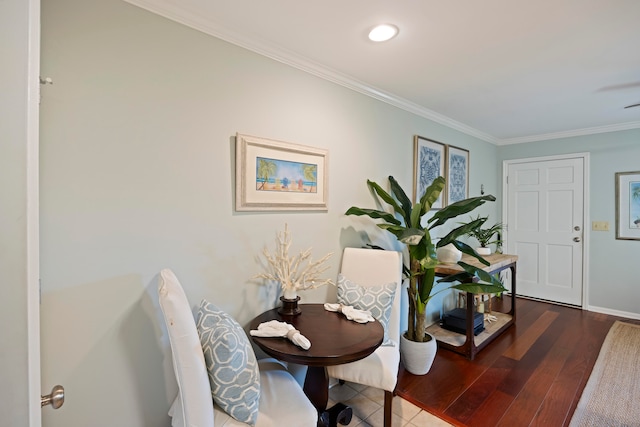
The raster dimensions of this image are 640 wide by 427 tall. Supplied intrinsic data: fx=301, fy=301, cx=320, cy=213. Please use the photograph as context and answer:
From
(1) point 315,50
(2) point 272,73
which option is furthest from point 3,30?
(1) point 315,50

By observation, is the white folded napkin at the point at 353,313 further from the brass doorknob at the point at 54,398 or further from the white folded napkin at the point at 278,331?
the brass doorknob at the point at 54,398

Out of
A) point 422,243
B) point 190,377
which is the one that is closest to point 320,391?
point 190,377

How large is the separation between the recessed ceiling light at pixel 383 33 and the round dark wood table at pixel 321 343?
5.55 ft

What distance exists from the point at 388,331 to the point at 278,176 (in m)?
1.30

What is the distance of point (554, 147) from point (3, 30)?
530 centimetres

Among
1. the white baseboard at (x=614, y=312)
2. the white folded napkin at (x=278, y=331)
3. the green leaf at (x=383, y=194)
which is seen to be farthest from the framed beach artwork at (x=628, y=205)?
the white folded napkin at (x=278, y=331)

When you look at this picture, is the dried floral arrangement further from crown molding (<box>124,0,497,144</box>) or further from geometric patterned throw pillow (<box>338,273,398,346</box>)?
crown molding (<box>124,0,497,144</box>)

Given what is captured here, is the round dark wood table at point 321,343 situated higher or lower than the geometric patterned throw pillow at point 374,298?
lower

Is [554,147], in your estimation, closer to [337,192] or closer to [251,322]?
[337,192]

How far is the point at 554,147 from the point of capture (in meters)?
4.17

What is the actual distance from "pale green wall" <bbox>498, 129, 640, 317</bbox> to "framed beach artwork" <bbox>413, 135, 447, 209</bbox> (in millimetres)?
2125

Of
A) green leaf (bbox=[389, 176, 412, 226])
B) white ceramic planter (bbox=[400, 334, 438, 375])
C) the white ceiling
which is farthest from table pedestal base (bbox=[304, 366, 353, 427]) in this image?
the white ceiling

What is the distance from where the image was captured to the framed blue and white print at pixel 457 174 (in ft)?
11.5

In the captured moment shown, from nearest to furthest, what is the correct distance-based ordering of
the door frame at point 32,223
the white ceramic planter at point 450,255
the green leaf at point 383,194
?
the door frame at point 32,223, the green leaf at point 383,194, the white ceramic planter at point 450,255
